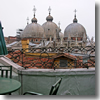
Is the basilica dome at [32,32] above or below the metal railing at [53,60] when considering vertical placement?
above

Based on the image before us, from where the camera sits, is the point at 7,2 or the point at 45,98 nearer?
the point at 45,98

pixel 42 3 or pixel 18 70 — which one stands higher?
pixel 42 3

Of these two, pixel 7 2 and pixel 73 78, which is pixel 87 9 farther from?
pixel 7 2

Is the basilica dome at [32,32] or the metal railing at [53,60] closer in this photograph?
the metal railing at [53,60]

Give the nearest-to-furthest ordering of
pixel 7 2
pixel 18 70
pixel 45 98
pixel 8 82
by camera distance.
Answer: pixel 8 82, pixel 45 98, pixel 18 70, pixel 7 2

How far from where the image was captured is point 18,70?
202 cm

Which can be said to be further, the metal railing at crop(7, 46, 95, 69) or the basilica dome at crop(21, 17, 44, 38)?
the basilica dome at crop(21, 17, 44, 38)

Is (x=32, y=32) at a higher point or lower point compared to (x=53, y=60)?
higher

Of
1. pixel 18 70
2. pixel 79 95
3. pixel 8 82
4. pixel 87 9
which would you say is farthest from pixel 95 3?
pixel 8 82

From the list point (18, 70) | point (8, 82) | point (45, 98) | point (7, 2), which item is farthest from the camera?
point (7, 2)

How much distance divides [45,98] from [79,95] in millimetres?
513

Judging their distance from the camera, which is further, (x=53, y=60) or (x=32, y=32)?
(x=32, y=32)

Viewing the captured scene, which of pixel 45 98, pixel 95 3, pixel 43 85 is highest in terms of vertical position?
pixel 95 3

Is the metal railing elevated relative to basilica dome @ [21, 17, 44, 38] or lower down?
lower down
